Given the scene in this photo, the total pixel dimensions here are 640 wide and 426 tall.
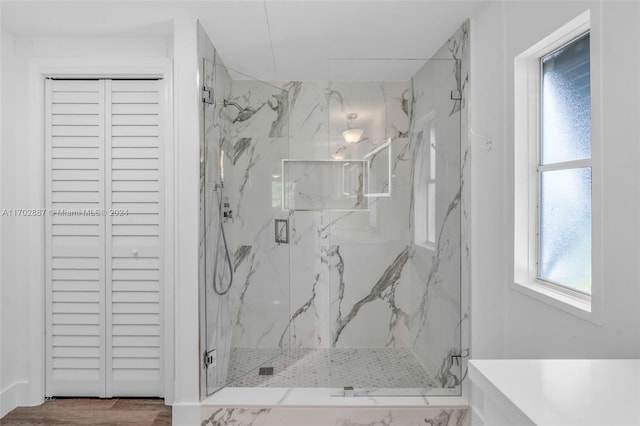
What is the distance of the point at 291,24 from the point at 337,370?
217 centimetres

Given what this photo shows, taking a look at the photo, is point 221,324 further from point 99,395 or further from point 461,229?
point 461,229

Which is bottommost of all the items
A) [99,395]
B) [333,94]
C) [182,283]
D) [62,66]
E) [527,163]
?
[99,395]

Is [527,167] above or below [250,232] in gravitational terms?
above

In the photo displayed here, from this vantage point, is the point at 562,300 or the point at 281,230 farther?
the point at 281,230

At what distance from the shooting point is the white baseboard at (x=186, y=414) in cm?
247

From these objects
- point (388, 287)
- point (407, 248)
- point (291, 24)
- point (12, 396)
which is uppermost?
point (291, 24)

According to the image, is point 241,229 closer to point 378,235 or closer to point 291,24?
point 378,235

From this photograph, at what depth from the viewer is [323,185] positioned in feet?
9.57

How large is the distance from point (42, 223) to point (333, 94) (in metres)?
2.16

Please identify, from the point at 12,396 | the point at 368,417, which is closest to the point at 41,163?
the point at 12,396

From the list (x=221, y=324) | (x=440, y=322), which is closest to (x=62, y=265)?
(x=221, y=324)

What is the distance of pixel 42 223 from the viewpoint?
9.48 feet

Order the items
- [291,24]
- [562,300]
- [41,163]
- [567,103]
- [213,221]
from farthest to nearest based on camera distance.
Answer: [41,163] → [213,221] → [291,24] → [567,103] → [562,300]

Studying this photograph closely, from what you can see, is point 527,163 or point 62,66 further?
point 62,66
